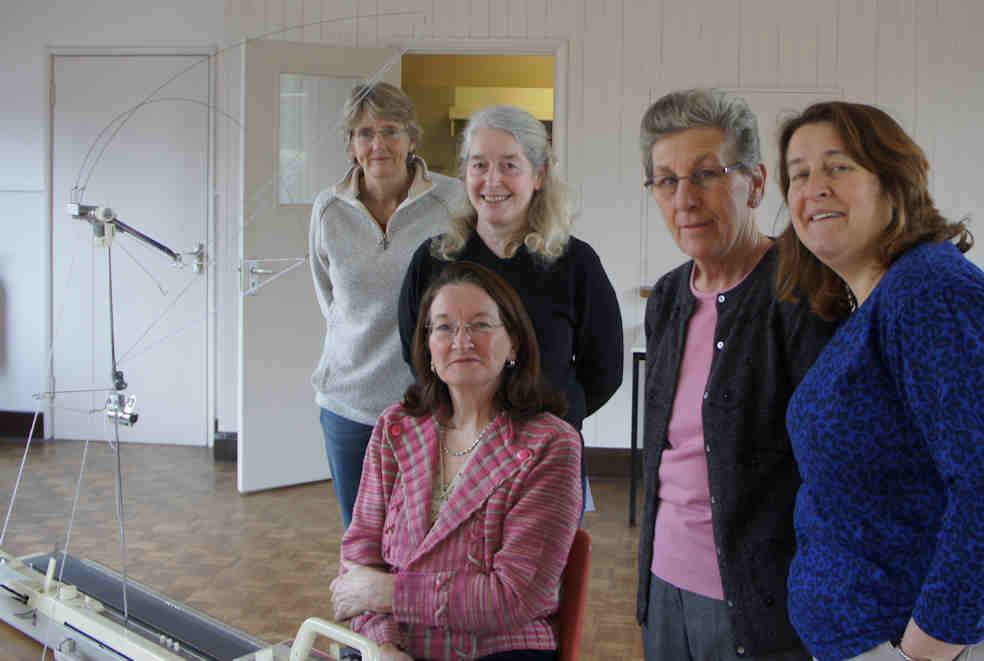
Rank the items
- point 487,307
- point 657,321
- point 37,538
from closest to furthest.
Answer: point 657,321
point 487,307
point 37,538

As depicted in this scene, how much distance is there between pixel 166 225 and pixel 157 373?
2.93ft

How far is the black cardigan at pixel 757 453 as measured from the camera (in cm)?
122

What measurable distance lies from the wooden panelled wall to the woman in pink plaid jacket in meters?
3.25

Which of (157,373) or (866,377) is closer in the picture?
(866,377)

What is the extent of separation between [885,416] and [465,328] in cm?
81

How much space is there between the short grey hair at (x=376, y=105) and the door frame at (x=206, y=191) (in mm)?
3267

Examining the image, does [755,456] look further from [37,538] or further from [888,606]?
[37,538]

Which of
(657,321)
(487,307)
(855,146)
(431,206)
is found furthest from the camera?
(431,206)

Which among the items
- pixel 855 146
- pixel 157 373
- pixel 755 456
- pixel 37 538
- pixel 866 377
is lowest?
pixel 37 538

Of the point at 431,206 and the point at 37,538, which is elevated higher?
the point at 431,206

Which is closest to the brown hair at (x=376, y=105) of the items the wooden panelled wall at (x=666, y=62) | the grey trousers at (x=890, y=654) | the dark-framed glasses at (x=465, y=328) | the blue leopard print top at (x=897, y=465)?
the dark-framed glasses at (x=465, y=328)

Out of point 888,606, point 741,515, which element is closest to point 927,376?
point 888,606

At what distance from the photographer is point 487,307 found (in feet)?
5.43

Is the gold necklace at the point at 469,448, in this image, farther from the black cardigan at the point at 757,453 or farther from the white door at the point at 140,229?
the white door at the point at 140,229
